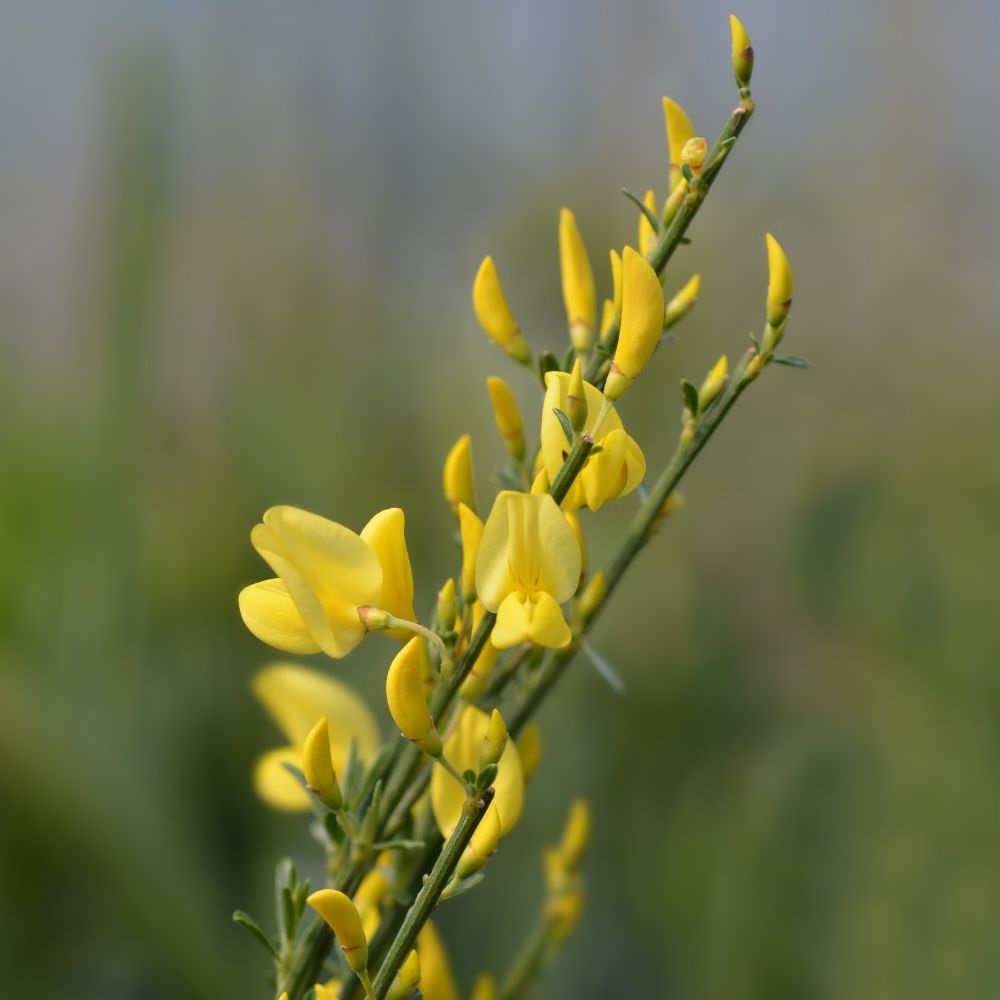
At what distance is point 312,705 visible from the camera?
0.44 m

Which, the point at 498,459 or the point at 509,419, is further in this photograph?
the point at 498,459

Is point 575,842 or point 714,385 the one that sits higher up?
point 714,385

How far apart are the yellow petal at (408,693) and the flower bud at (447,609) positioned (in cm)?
3

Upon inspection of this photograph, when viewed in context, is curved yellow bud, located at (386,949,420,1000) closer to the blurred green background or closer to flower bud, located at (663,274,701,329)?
flower bud, located at (663,274,701,329)

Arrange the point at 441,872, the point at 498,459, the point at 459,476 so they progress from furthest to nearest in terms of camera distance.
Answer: the point at 498,459 < the point at 459,476 < the point at 441,872

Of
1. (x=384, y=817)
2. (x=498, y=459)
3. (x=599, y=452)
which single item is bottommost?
(x=498, y=459)

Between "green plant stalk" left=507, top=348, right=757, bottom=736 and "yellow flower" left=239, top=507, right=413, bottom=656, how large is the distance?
0.19ft

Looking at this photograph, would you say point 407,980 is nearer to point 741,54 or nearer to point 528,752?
point 528,752

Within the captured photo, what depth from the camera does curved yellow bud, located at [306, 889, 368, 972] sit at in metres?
0.28

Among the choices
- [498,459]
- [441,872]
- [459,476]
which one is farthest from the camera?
[498,459]

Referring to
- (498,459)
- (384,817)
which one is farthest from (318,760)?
(498,459)

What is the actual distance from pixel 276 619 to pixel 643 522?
0.12 metres

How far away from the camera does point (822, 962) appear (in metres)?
0.97

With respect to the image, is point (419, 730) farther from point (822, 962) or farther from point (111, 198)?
point (111, 198)
